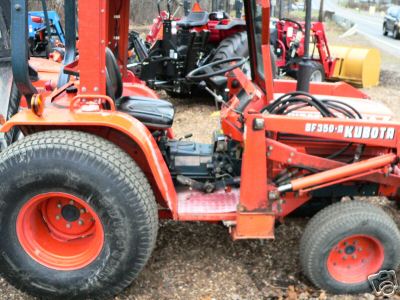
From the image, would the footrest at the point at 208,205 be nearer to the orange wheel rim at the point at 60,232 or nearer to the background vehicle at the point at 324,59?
the orange wheel rim at the point at 60,232

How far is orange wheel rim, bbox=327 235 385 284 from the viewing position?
9.57 ft

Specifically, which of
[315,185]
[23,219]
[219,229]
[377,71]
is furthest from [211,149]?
[377,71]

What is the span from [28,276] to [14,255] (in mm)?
137

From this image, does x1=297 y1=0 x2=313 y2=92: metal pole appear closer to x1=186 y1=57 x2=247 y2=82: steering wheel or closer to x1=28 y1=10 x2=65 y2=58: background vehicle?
x1=186 y1=57 x2=247 y2=82: steering wheel

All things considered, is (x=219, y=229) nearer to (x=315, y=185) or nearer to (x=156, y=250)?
(x=156, y=250)

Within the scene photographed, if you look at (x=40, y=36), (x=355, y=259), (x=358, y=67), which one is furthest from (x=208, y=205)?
(x=358, y=67)

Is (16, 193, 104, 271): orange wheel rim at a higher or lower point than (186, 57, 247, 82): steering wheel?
lower

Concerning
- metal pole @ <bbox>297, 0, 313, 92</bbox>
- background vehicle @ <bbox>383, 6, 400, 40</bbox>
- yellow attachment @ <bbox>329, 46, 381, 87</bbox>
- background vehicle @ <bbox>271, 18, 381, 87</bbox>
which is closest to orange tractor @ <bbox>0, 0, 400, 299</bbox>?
metal pole @ <bbox>297, 0, 313, 92</bbox>

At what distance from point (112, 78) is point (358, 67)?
22.6ft

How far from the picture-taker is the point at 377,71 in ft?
29.4

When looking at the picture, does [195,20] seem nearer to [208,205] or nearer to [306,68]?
[306,68]

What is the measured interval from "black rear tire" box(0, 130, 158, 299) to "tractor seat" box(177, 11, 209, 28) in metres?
4.94

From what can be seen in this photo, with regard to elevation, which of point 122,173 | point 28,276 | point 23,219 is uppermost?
point 122,173

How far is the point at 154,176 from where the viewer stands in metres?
2.71
